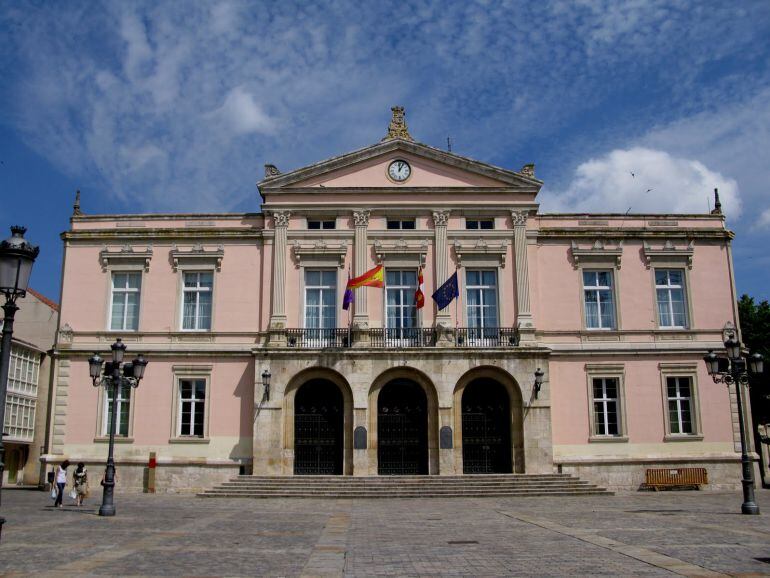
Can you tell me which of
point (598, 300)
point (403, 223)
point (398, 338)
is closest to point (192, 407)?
point (398, 338)

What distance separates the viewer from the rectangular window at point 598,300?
101 feet

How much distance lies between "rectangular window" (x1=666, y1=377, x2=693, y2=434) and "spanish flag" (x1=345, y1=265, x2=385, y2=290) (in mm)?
12416

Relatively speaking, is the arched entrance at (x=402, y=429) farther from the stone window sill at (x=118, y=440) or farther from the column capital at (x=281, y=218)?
the stone window sill at (x=118, y=440)

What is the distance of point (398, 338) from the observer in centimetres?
2988

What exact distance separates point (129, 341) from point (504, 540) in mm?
20611

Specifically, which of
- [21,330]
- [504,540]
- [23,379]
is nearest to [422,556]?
[504,540]

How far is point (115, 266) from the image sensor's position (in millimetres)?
31016

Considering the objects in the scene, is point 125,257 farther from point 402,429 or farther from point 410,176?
point 402,429

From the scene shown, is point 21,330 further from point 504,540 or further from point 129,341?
point 504,540

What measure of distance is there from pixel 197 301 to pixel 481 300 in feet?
38.4

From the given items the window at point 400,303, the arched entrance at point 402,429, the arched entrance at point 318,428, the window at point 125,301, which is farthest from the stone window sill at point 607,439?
the window at point 125,301

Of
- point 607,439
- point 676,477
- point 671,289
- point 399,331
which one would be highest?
point 671,289

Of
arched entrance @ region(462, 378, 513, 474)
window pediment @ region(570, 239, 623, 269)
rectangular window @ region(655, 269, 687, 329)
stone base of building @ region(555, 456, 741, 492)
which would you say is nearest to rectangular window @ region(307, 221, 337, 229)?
arched entrance @ region(462, 378, 513, 474)

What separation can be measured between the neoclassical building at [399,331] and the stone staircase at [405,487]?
3.64ft
